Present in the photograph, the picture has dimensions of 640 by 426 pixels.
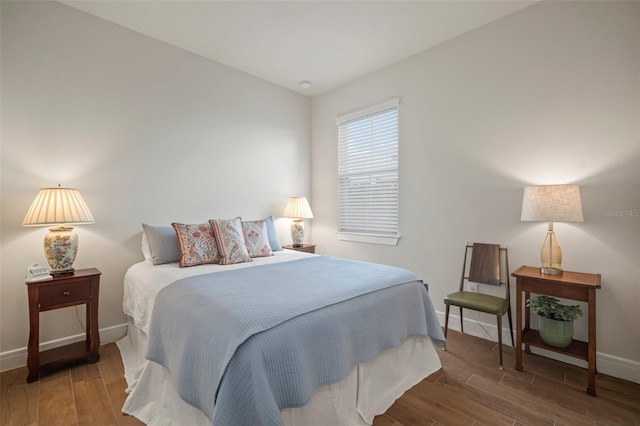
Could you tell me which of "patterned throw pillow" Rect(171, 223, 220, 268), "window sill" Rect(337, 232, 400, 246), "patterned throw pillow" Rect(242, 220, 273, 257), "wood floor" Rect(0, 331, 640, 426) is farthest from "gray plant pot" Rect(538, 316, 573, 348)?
"patterned throw pillow" Rect(171, 223, 220, 268)

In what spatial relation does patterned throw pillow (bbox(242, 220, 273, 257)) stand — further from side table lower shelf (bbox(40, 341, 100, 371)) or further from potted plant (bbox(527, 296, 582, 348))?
potted plant (bbox(527, 296, 582, 348))

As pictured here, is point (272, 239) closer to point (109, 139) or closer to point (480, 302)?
point (109, 139)

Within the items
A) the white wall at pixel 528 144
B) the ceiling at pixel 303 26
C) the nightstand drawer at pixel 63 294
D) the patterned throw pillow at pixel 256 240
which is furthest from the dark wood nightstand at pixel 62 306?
the white wall at pixel 528 144

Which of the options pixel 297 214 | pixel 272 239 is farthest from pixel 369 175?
pixel 272 239

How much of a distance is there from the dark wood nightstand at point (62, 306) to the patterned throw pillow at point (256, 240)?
4.07ft

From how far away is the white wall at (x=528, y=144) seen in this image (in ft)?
6.82

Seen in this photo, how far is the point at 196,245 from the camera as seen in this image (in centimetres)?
259

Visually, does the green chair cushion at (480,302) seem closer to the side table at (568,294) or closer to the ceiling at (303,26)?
the side table at (568,294)

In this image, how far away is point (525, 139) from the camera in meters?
2.50

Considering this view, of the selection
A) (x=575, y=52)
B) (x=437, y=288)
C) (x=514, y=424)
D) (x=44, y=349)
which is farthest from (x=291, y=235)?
(x=575, y=52)

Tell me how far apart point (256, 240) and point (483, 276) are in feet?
7.16

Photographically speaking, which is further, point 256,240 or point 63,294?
point 256,240

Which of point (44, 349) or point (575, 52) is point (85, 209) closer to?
point (44, 349)

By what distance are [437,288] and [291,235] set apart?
1.88 meters
